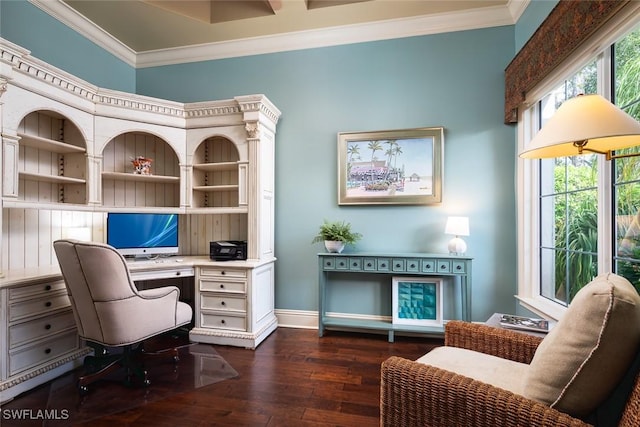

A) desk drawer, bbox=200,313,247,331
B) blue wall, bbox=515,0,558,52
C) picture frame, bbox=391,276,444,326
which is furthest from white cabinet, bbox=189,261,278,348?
blue wall, bbox=515,0,558,52

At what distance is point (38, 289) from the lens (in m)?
2.06

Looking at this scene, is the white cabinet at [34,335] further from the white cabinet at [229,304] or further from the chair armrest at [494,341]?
the chair armrest at [494,341]

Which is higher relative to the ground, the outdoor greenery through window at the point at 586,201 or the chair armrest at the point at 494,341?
the outdoor greenery through window at the point at 586,201

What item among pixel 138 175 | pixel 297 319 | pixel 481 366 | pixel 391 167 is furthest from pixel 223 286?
pixel 481 366

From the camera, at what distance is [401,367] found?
3.76ft

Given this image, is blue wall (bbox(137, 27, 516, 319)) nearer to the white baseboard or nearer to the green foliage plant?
the white baseboard

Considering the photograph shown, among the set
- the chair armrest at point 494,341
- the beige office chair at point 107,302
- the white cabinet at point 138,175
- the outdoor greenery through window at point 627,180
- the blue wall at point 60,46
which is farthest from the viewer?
the white cabinet at point 138,175

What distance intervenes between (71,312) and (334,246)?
7.24 ft

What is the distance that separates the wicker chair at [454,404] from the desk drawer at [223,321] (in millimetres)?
1814

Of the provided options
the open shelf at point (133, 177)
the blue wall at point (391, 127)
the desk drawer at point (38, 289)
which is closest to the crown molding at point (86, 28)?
the blue wall at point (391, 127)

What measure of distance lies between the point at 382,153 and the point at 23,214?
10.3 feet

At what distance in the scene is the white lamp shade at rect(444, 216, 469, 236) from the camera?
2.58 meters

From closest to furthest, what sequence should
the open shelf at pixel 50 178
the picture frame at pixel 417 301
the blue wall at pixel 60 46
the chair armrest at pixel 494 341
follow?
1. the chair armrest at pixel 494 341
2. the open shelf at pixel 50 178
3. the blue wall at pixel 60 46
4. the picture frame at pixel 417 301

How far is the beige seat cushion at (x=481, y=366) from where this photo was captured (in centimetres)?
120
